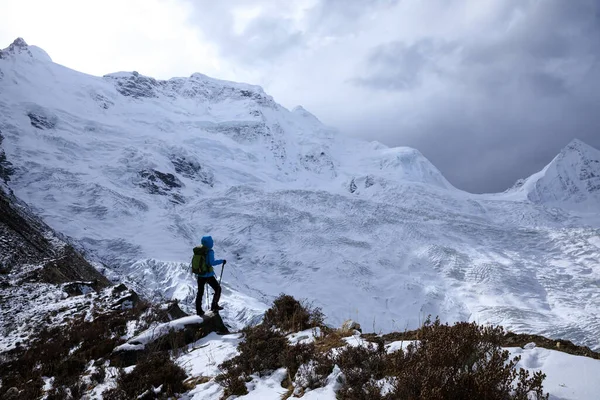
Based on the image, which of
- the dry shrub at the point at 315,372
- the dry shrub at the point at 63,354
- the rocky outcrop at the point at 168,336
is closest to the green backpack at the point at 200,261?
the rocky outcrop at the point at 168,336

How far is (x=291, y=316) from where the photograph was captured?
7863 millimetres

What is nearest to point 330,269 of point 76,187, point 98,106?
point 76,187

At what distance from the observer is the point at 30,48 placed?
561ft

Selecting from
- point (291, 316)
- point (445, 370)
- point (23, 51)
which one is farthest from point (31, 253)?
point (23, 51)

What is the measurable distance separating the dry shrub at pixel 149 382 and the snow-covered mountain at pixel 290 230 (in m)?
53.3

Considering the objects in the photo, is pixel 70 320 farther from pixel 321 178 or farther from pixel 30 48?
pixel 30 48

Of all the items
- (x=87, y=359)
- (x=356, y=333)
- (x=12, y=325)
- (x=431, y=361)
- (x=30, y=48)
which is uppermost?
(x=30, y=48)

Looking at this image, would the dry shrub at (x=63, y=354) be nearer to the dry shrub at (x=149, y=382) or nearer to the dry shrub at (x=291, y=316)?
the dry shrub at (x=149, y=382)

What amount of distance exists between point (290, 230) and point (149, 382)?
→ 306 feet

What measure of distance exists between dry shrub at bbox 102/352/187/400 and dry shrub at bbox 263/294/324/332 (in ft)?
7.25

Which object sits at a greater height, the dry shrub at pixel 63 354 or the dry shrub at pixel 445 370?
the dry shrub at pixel 445 370

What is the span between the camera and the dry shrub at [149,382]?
5.48 m

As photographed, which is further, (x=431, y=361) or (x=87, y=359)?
(x=87, y=359)

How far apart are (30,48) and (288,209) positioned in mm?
162478
